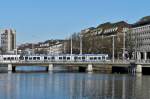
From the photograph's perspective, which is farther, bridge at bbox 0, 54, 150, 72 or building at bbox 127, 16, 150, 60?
building at bbox 127, 16, 150, 60

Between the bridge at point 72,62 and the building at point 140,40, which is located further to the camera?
the building at point 140,40

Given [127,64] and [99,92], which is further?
[127,64]

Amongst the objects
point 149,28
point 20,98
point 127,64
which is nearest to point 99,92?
point 20,98

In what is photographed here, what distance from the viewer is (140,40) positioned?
175 meters

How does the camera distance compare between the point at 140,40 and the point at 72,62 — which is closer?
the point at 72,62

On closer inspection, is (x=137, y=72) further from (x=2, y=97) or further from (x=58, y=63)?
(x=2, y=97)

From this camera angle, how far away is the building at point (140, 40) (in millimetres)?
166500

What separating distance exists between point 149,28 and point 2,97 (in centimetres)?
11462

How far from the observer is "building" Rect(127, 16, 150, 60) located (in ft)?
546

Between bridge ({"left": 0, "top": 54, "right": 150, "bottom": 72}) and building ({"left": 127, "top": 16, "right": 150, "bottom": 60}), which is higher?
building ({"left": 127, "top": 16, "right": 150, "bottom": 60})

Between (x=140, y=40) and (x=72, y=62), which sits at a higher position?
(x=140, y=40)

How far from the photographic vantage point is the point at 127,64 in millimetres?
128000

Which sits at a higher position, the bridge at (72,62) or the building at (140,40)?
the building at (140,40)

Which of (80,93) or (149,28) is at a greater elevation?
(149,28)
